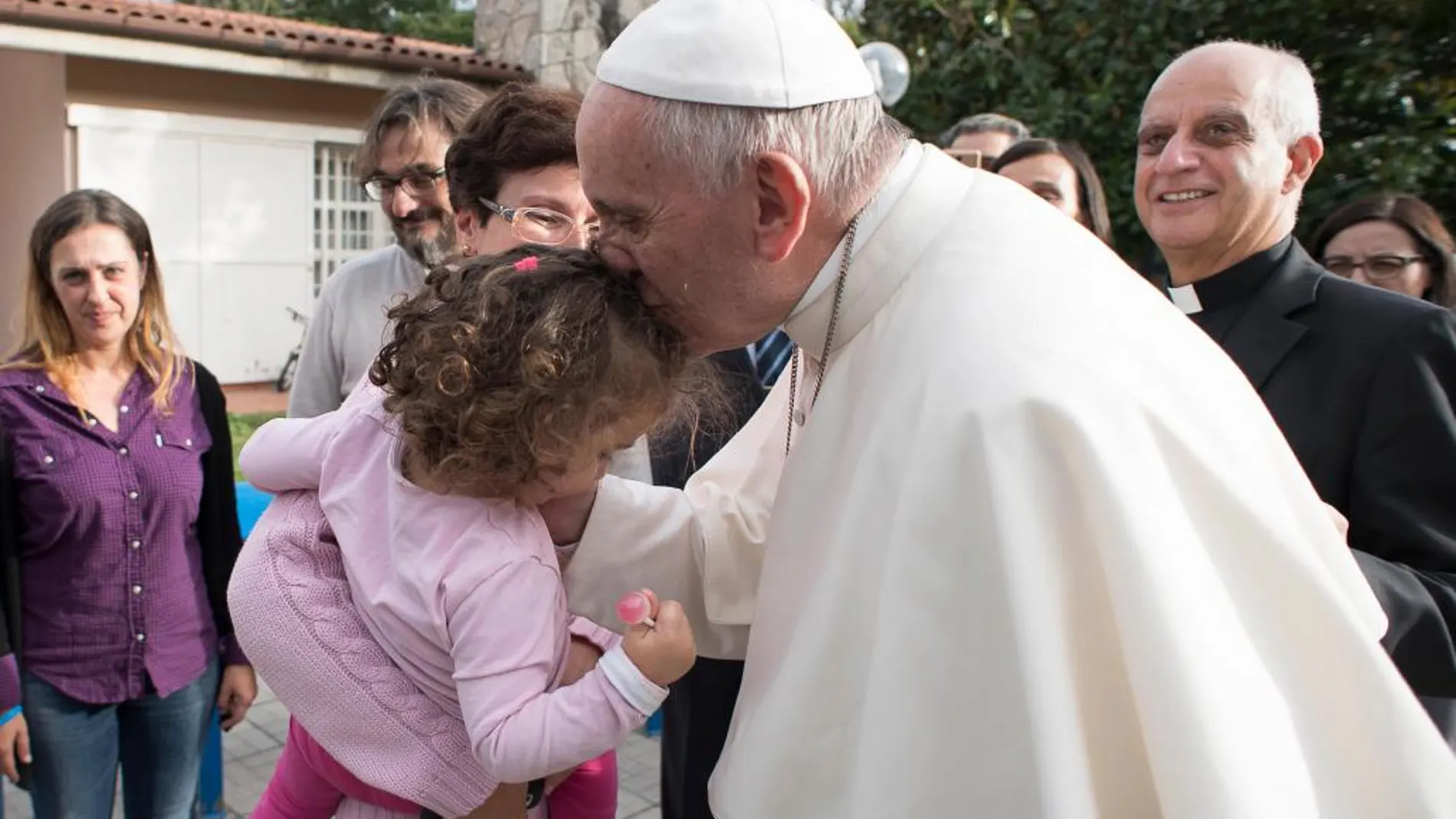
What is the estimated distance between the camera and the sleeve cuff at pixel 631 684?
1.46 meters

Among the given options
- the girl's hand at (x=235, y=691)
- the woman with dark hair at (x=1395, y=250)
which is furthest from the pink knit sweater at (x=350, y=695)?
the woman with dark hair at (x=1395, y=250)

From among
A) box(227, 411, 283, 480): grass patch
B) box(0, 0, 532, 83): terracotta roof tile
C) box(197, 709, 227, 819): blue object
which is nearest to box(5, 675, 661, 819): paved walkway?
box(197, 709, 227, 819): blue object

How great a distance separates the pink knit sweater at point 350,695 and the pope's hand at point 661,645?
28cm

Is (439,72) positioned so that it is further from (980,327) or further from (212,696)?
(980,327)

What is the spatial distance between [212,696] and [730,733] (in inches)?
88.8

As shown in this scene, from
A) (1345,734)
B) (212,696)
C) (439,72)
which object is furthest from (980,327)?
(439,72)

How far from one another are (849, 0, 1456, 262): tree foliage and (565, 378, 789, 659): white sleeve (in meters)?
6.52

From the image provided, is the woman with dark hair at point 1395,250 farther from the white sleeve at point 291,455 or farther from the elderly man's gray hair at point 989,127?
the white sleeve at point 291,455

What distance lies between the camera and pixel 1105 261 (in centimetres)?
136

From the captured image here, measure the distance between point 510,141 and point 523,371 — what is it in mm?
923

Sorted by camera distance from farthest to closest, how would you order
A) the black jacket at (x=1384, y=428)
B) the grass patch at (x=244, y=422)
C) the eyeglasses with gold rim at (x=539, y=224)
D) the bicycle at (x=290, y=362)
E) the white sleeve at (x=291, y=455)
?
the bicycle at (x=290, y=362), the grass patch at (x=244, y=422), the eyeglasses with gold rim at (x=539, y=224), the black jacket at (x=1384, y=428), the white sleeve at (x=291, y=455)

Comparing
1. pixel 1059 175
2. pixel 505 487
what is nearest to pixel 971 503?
pixel 505 487

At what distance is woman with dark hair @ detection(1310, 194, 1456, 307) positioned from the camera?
3.74 meters

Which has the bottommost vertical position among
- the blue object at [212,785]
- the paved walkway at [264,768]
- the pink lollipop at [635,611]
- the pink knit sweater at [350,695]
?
the paved walkway at [264,768]
